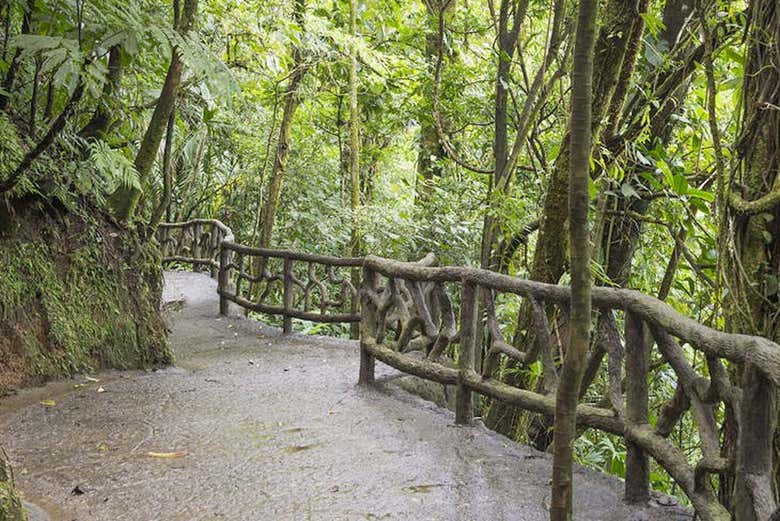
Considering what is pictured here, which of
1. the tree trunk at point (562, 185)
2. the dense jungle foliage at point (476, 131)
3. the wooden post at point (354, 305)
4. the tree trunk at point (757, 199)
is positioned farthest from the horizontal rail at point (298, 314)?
the tree trunk at point (757, 199)

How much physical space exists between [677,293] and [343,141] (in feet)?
29.8

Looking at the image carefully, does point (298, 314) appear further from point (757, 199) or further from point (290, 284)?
point (757, 199)

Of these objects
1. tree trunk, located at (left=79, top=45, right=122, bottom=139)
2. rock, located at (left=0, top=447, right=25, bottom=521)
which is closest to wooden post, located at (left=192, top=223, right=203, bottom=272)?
tree trunk, located at (left=79, top=45, right=122, bottom=139)

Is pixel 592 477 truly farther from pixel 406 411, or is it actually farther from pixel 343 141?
pixel 343 141

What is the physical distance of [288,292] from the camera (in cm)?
916

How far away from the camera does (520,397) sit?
448 centimetres

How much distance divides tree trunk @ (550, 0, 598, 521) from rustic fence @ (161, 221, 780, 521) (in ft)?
2.49

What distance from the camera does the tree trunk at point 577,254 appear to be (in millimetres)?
1955

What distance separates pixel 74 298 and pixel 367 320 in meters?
2.55

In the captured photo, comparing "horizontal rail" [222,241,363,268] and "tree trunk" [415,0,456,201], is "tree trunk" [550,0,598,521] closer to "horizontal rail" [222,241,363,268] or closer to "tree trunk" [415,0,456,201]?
"horizontal rail" [222,241,363,268]

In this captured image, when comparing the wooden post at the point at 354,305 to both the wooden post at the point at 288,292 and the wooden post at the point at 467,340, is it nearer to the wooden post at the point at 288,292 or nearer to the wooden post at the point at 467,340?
the wooden post at the point at 288,292

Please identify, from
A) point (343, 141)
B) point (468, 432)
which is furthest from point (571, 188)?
point (343, 141)

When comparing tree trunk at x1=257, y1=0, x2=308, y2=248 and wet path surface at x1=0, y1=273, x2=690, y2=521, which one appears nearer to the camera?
wet path surface at x1=0, y1=273, x2=690, y2=521

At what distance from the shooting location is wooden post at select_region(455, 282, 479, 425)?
4980 mm
